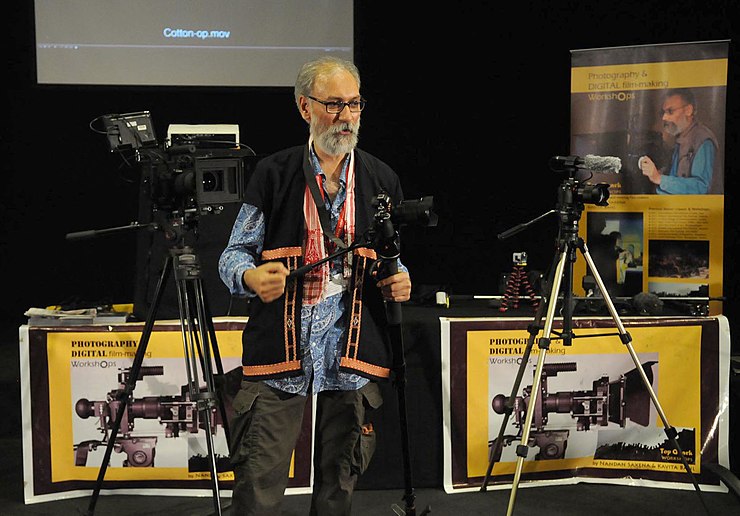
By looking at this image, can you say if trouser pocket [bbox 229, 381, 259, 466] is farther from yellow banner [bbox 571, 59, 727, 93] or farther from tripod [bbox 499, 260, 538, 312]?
yellow banner [bbox 571, 59, 727, 93]

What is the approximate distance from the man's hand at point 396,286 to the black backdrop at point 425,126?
308 cm

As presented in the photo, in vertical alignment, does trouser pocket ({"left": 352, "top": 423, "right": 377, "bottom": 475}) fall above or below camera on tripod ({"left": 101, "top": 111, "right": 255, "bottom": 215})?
below

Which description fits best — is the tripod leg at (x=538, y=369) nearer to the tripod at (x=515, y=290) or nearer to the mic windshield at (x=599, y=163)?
the mic windshield at (x=599, y=163)

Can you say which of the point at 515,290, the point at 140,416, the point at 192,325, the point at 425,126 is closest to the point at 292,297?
the point at 192,325

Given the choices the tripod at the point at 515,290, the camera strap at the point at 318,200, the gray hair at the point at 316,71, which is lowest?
the tripod at the point at 515,290

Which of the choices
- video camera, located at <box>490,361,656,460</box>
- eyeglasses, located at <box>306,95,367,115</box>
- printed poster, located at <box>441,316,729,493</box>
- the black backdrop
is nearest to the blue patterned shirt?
eyeglasses, located at <box>306,95,367,115</box>

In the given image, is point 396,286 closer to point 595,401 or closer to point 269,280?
point 269,280

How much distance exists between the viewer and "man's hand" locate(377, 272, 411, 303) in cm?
231

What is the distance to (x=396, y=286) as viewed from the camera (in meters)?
2.31

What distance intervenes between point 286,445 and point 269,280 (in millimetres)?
510

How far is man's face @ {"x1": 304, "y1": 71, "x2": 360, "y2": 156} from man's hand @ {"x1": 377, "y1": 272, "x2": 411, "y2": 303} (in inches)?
14.8

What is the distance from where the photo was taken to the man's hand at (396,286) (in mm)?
2311

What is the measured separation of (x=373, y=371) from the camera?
2.42 metres

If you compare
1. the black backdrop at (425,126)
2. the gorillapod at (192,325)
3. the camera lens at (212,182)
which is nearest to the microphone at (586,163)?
the camera lens at (212,182)
